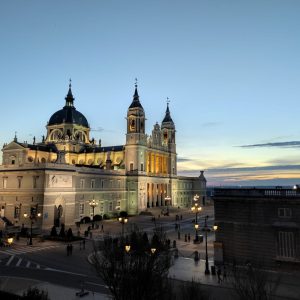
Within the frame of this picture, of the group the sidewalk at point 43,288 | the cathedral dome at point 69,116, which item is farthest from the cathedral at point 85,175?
the sidewalk at point 43,288

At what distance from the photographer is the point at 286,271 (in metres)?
28.3

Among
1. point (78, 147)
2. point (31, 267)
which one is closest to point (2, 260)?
point (31, 267)

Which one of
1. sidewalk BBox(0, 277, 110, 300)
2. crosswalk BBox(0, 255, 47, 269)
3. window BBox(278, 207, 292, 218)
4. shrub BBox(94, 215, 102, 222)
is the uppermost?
window BBox(278, 207, 292, 218)

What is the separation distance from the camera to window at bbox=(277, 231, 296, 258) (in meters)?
28.6

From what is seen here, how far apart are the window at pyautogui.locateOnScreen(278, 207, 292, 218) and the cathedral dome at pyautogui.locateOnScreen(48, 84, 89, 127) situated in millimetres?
82656

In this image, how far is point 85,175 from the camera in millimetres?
72875

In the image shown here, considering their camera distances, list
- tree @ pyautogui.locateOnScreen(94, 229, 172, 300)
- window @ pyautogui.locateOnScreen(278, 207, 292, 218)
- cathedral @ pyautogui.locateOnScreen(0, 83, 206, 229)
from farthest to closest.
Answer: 1. cathedral @ pyautogui.locateOnScreen(0, 83, 206, 229)
2. window @ pyautogui.locateOnScreen(278, 207, 292, 218)
3. tree @ pyautogui.locateOnScreen(94, 229, 172, 300)

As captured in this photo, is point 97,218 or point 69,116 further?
point 69,116

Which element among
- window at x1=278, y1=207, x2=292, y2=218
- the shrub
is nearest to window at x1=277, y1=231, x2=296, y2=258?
window at x1=278, y1=207, x2=292, y2=218

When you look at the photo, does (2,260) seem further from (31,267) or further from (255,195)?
(255,195)

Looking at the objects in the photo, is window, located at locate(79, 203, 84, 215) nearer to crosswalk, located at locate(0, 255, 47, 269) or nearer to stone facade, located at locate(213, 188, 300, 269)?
crosswalk, located at locate(0, 255, 47, 269)

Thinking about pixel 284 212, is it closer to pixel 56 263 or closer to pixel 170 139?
pixel 56 263

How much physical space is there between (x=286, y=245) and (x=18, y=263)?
26011 millimetres

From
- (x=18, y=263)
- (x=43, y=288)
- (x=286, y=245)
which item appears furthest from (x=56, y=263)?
(x=286, y=245)
